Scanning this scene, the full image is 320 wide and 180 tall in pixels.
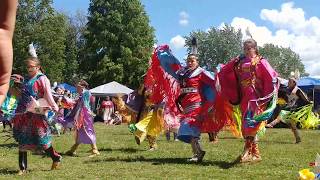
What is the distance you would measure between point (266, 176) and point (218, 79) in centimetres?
189

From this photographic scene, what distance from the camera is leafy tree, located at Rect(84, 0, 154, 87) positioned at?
43.3 metres

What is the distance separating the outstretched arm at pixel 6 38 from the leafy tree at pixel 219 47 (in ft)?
174

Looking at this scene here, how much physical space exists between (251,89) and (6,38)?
229 inches

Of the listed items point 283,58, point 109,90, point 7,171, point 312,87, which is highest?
point 283,58

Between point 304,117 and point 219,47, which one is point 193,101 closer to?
point 304,117

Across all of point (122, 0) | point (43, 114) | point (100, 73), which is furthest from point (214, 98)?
point (122, 0)

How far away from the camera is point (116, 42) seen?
44406 millimetres

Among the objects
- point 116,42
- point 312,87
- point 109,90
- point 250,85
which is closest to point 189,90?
point 250,85

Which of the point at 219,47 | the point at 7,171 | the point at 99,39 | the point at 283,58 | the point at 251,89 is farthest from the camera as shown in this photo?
the point at 283,58

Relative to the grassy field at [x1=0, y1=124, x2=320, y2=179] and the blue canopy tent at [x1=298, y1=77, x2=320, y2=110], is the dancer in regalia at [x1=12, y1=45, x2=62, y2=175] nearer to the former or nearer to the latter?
the grassy field at [x1=0, y1=124, x2=320, y2=179]

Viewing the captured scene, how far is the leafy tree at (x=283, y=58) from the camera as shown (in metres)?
65.4

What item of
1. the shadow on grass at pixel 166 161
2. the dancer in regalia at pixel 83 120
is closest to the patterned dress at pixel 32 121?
the shadow on grass at pixel 166 161

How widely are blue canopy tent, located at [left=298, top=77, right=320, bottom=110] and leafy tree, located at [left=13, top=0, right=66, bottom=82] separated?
27.6 meters

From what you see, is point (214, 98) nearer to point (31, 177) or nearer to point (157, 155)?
point (157, 155)
